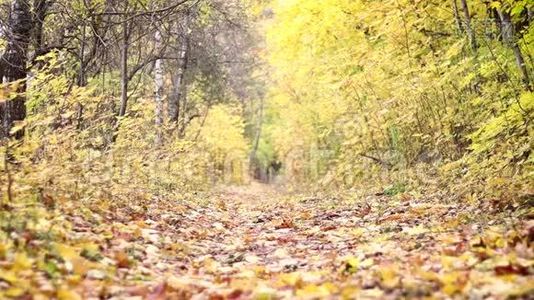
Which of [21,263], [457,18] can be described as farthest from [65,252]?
[457,18]

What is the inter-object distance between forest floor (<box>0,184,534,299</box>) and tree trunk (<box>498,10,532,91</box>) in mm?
1855

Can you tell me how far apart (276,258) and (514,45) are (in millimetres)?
4301

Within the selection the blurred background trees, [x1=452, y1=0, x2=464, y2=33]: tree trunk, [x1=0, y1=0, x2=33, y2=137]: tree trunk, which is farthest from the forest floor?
[x1=452, y1=0, x2=464, y2=33]: tree trunk

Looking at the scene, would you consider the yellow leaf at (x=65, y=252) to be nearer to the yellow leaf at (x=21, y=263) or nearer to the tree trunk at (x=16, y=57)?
the yellow leaf at (x=21, y=263)

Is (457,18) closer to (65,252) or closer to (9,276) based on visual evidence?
(65,252)

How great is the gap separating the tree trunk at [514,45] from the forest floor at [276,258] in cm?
185

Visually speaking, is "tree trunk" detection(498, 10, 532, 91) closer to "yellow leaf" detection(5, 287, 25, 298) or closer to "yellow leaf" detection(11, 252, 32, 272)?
"yellow leaf" detection(11, 252, 32, 272)

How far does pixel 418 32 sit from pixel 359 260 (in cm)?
790

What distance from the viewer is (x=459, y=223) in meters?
5.87

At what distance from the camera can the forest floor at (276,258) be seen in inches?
134

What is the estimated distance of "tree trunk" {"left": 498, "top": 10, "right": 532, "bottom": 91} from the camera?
735 cm

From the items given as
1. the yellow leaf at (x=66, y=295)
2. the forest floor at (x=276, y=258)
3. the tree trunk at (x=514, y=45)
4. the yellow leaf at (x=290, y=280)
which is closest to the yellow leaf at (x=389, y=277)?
the forest floor at (x=276, y=258)

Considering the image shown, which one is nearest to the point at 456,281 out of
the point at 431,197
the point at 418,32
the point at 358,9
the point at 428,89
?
the point at 431,197

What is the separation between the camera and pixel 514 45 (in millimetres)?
7352
